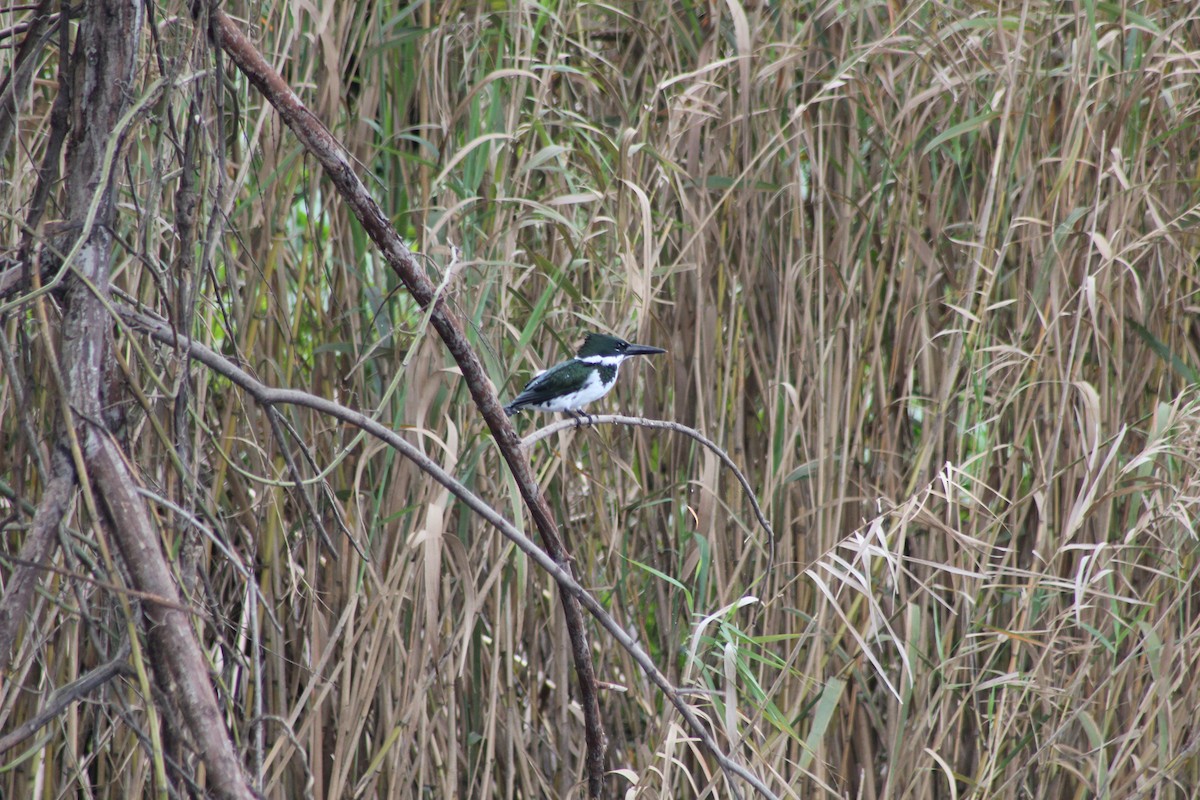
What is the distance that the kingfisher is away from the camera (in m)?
2.23

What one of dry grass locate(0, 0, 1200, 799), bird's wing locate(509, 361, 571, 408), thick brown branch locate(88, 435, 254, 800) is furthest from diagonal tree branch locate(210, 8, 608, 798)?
bird's wing locate(509, 361, 571, 408)

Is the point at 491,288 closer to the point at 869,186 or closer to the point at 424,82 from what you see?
the point at 424,82

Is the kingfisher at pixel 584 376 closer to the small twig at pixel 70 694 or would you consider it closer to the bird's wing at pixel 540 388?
the bird's wing at pixel 540 388

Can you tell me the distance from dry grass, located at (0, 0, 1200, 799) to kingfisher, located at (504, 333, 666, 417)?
2.7 inches

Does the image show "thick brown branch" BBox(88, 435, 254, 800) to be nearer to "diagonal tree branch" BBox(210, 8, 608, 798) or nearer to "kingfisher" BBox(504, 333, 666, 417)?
"diagonal tree branch" BBox(210, 8, 608, 798)

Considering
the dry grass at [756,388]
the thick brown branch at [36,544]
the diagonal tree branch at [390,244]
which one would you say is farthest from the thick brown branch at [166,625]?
the dry grass at [756,388]

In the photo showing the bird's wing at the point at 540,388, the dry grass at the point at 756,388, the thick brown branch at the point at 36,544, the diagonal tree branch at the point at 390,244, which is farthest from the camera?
the bird's wing at the point at 540,388

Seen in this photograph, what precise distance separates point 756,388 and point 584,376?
388mm

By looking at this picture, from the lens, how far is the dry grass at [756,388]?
1.89m

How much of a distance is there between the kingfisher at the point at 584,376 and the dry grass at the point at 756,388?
0.23 feet

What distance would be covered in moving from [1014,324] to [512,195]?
107 cm

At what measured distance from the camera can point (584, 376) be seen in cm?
250

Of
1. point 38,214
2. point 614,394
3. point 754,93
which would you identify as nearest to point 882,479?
point 614,394

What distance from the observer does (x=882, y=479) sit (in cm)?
233
